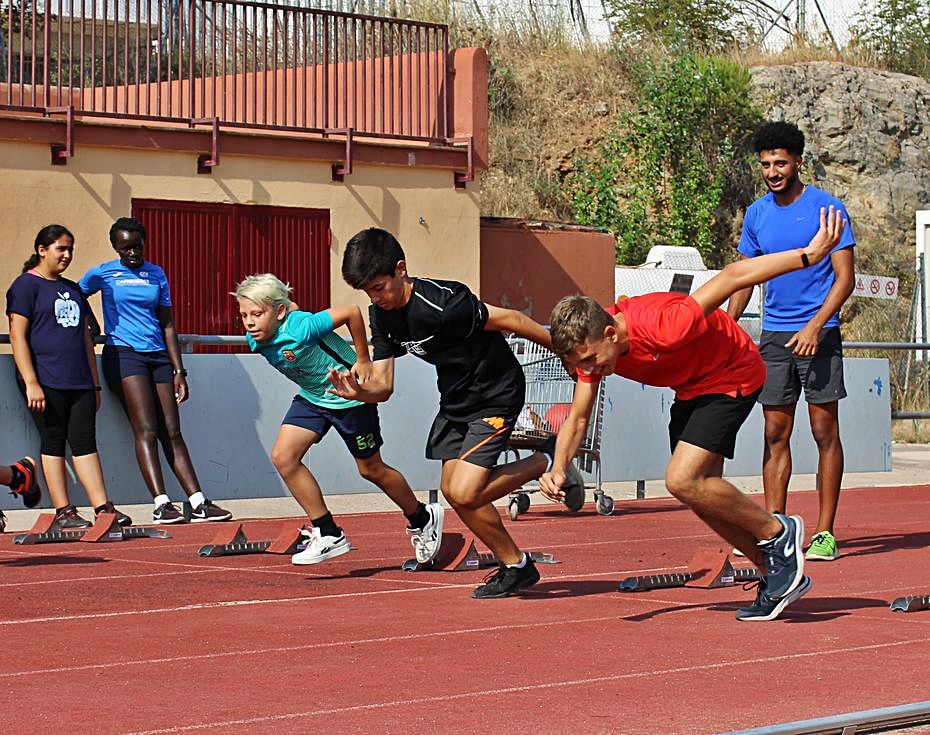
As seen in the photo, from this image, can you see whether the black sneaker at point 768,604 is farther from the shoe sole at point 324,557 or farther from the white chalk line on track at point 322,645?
the shoe sole at point 324,557

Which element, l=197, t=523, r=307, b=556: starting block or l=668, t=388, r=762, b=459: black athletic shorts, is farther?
l=197, t=523, r=307, b=556: starting block

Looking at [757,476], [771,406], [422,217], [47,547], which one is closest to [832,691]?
[771,406]

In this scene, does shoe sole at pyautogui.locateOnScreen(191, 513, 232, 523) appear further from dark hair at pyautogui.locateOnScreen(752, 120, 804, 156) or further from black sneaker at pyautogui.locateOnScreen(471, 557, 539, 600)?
dark hair at pyautogui.locateOnScreen(752, 120, 804, 156)

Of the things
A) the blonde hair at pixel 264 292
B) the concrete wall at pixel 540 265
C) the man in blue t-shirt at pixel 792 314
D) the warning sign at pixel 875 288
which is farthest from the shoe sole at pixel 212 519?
the warning sign at pixel 875 288

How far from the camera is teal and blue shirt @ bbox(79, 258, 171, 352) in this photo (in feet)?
41.5

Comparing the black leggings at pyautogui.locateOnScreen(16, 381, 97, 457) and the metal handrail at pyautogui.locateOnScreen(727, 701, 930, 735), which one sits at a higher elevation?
the black leggings at pyautogui.locateOnScreen(16, 381, 97, 457)

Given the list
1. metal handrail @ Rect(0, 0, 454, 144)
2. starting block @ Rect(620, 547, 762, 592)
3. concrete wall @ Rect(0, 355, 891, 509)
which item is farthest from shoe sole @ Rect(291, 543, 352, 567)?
metal handrail @ Rect(0, 0, 454, 144)

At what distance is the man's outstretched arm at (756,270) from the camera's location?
7.30 m

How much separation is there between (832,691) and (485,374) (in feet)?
10.1

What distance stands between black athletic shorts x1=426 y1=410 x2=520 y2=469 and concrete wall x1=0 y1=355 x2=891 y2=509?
4923 mm

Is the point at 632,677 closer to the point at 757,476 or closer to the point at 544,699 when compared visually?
the point at 544,699

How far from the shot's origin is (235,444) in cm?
1365

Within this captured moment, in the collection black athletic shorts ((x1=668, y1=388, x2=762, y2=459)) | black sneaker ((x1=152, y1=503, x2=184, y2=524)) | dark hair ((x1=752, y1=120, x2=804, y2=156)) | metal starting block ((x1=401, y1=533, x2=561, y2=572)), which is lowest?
black sneaker ((x1=152, y1=503, x2=184, y2=524))

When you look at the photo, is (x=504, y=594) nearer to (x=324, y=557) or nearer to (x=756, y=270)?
(x=324, y=557)
